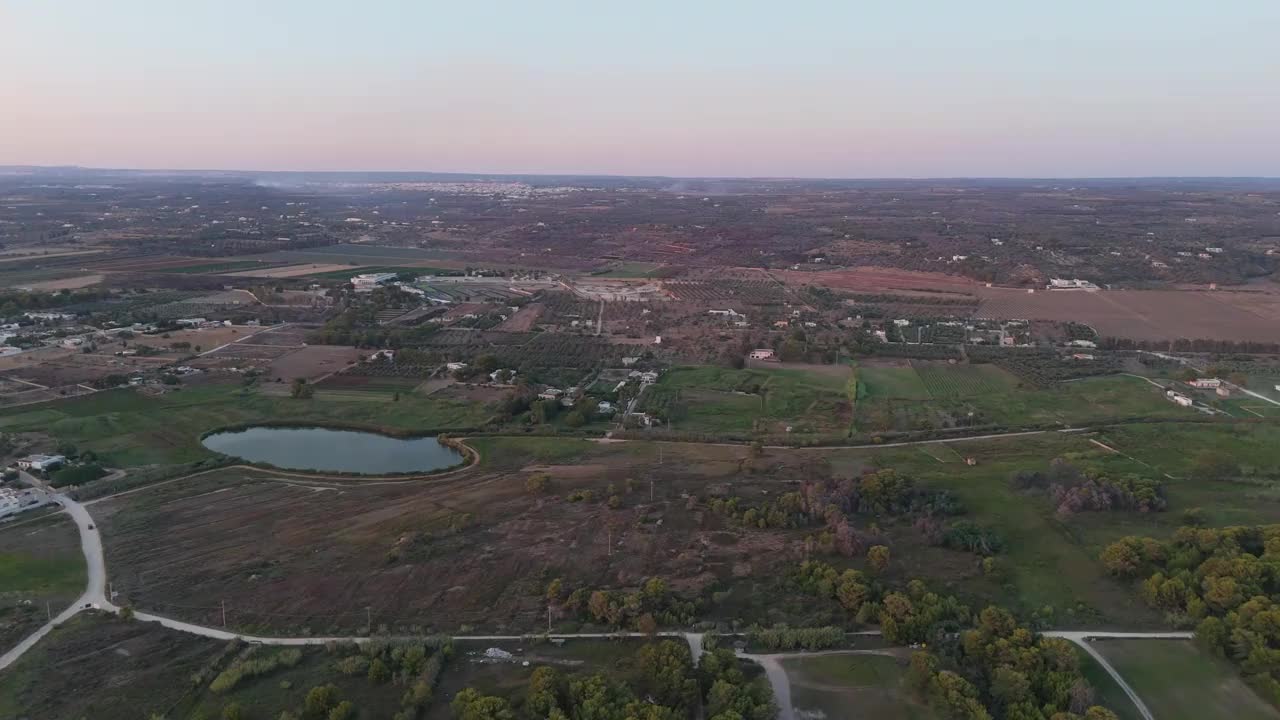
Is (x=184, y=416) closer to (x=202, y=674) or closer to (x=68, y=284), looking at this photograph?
(x=202, y=674)

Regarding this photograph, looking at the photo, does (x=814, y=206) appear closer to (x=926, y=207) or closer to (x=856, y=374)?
(x=926, y=207)

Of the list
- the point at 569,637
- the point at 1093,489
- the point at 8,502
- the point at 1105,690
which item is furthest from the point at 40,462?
the point at 1093,489

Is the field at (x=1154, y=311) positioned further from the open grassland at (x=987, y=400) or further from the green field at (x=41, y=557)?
the green field at (x=41, y=557)

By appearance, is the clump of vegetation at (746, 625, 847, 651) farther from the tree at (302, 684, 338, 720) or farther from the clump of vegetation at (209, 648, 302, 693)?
the clump of vegetation at (209, 648, 302, 693)

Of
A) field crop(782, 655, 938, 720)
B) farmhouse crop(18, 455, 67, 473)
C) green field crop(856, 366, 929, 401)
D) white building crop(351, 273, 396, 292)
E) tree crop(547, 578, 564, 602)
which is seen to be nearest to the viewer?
field crop(782, 655, 938, 720)

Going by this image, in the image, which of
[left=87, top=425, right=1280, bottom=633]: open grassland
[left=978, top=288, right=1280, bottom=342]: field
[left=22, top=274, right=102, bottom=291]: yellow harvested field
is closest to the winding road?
[left=87, top=425, right=1280, bottom=633]: open grassland

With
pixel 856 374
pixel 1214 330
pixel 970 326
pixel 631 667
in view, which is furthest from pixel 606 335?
pixel 1214 330
